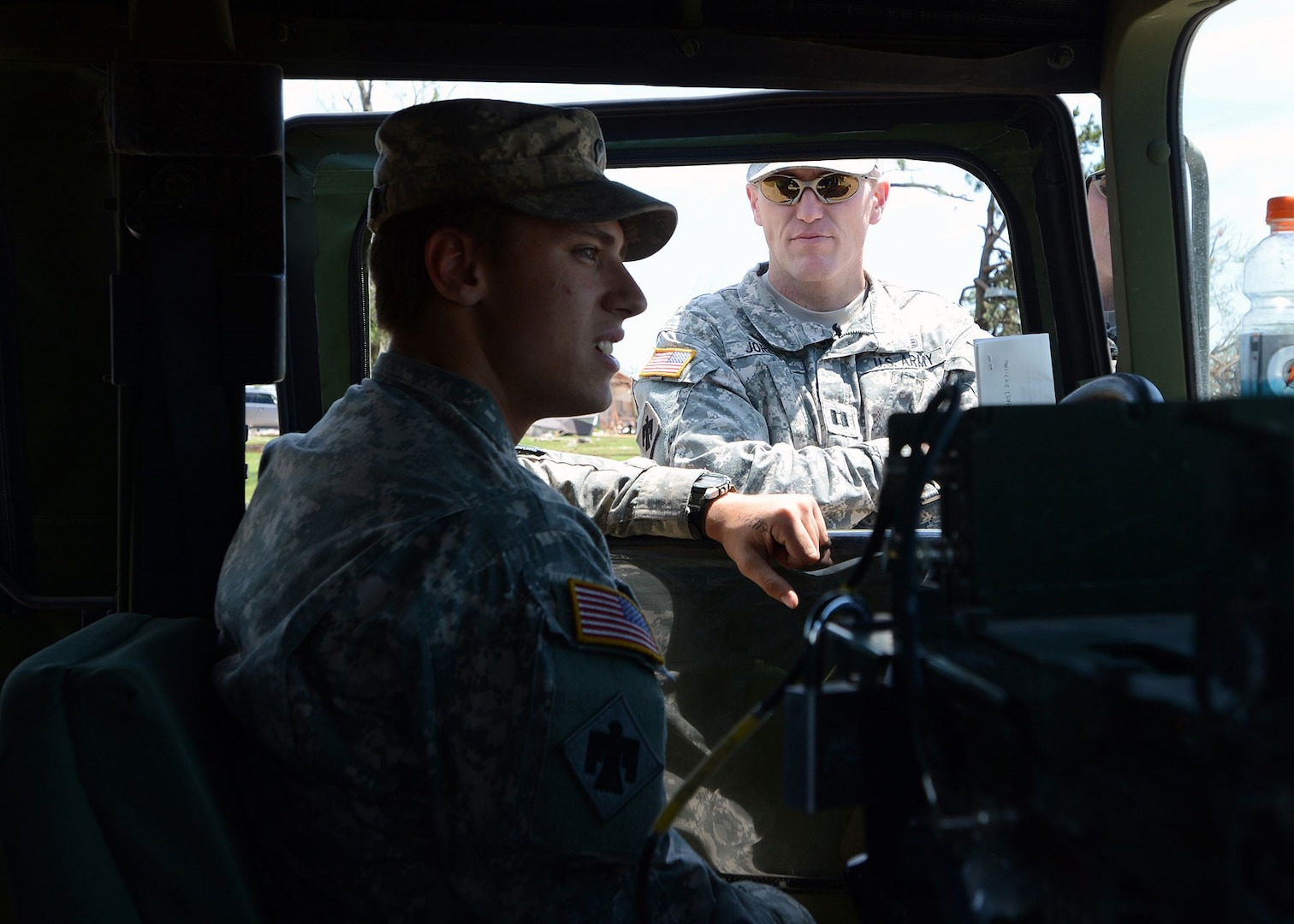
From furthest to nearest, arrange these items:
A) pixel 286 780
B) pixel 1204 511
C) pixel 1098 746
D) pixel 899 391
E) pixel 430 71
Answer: pixel 899 391 < pixel 430 71 < pixel 286 780 < pixel 1204 511 < pixel 1098 746

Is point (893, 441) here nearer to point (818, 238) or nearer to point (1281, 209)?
point (1281, 209)

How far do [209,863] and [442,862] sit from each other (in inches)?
9.4

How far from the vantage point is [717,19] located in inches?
72.9

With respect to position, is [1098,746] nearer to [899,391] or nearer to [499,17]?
[499,17]

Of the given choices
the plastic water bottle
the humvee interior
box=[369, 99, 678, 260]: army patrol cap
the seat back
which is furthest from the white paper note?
the seat back

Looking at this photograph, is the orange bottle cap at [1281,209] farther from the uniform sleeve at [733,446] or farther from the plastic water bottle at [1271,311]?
the uniform sleeve at [733,446]

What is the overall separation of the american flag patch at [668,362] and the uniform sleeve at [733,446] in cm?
1

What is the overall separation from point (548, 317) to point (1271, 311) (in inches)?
44.1

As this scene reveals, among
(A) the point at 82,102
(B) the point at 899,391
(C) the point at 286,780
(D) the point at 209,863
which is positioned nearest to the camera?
(D) the point at 209,863

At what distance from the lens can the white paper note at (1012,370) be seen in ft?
6.59

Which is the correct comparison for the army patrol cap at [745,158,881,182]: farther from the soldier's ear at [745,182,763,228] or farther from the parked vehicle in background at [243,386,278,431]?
the parked vehicle in background at [243,386,278,431]

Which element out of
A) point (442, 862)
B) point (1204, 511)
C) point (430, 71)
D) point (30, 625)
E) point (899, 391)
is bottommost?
point (442, 862)

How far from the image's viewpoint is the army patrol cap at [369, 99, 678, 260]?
1.65 metres

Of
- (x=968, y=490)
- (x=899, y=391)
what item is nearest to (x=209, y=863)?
(x=968, y=490)
